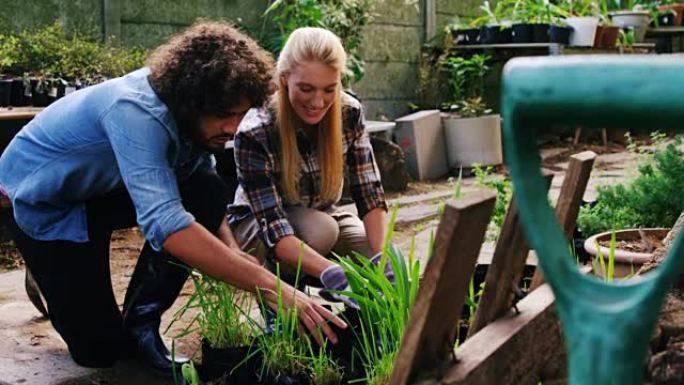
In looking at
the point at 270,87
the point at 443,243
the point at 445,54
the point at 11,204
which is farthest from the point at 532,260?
the point at 445,54

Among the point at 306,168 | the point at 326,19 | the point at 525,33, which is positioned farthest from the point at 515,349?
the point at 525,33

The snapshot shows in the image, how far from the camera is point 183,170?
263cm

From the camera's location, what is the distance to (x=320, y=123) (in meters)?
2.71

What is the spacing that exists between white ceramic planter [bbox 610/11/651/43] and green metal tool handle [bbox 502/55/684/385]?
9.14 m

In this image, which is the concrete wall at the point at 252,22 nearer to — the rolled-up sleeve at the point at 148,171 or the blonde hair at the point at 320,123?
the blonde hair at the point at 320,123

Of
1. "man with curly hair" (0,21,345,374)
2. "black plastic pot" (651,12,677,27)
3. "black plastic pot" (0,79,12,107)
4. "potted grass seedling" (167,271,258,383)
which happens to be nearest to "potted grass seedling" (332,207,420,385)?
"man with curly hair" (0,21,345,374)

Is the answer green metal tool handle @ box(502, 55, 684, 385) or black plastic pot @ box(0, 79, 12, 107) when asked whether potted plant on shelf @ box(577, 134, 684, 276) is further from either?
black plastic pot @ box(0, 79, 12, 107)

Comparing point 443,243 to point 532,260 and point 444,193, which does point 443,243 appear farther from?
point 444,193

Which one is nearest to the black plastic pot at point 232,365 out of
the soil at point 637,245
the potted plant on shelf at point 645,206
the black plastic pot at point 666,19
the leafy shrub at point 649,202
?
the soil at point 637,245

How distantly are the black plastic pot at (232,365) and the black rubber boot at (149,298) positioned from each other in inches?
17.4

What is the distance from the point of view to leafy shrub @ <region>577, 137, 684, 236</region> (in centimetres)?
294

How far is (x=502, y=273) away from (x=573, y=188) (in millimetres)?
218

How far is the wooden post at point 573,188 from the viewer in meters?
1.41

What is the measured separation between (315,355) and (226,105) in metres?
0.63
